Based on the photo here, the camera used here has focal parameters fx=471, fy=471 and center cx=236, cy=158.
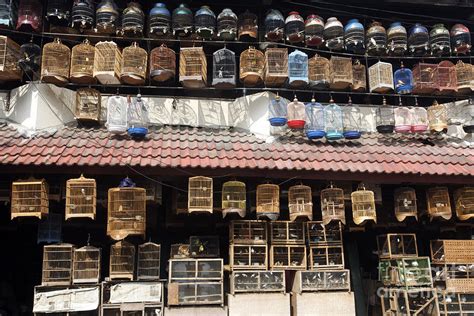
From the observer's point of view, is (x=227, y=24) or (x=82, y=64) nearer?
(x=82, y=64)

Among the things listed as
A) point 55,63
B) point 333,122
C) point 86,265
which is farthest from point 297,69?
point 86,265

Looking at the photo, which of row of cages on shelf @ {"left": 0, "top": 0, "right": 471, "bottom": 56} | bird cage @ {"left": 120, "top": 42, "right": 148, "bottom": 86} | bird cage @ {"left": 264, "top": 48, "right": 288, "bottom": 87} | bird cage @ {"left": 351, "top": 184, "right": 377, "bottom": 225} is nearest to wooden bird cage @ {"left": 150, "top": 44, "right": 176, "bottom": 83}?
bird cage @ {"left": 120, "top": 42, "right": 148, "bottom": 86}

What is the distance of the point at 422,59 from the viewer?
10.4 meters

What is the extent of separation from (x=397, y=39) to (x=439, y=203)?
380 cm

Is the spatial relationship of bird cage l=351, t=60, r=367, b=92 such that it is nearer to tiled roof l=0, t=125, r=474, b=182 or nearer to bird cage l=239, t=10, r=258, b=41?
tiled roof l=0, t=125, r=474, b=182

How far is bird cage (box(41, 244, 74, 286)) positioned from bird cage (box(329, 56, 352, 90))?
602cm

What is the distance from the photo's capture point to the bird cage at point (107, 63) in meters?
9.05

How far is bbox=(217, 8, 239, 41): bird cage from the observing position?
9.74m

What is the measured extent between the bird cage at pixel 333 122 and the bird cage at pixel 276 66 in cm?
110

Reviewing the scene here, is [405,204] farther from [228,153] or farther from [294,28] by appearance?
[294,28]

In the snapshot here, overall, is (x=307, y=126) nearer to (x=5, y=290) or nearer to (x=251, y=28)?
(x=251, y=28)

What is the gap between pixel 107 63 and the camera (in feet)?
29.8

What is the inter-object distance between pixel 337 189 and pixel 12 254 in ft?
20.4

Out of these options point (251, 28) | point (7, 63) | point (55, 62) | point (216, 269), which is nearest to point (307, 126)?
point (251, 28)
